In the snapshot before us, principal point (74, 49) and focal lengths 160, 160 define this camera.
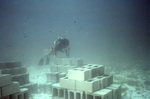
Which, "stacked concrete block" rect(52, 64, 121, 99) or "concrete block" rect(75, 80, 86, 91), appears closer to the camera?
"stacked concrete block" rect(52, 64, 121, 99)

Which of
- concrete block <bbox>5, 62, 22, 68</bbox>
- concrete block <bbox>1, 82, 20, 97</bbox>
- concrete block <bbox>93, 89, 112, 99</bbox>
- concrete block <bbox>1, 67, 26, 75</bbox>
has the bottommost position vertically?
concrete block <bbox>93, 89, 112, 99</bbox>

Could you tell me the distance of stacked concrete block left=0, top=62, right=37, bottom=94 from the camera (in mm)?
11016

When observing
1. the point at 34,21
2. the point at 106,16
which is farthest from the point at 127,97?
the point at 106,16

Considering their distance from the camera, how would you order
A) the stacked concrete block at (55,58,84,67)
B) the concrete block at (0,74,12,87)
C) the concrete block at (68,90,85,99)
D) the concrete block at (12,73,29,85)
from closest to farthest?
1. the concrete block at (0,74,12,87)
2. the concrete block at (68,90,85,99)
3. the concrete block at (12,73,29,85)
4. the stacked concrete block at (55,58,84,67)

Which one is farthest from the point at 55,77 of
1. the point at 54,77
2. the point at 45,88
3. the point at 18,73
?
the point at 18,73

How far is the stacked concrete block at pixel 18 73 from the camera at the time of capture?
1102 cm

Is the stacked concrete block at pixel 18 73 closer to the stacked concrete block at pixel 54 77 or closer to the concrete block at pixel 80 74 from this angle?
the stacked concrete block at pixel 54 77

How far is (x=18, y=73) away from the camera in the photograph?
1148 centimetres

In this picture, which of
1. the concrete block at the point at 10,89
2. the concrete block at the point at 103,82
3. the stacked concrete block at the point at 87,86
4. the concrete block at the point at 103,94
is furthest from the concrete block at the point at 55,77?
the concrete block at the point at 103,94

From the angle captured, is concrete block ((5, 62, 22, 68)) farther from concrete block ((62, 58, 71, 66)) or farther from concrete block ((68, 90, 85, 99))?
concrete block ((68, 90, 85, 99))

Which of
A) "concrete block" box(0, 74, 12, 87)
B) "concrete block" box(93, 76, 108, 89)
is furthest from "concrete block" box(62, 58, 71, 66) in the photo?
"concrete block" box(0, 74, 12, 87)

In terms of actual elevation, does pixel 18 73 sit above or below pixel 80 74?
below

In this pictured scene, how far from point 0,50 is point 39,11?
135 ft

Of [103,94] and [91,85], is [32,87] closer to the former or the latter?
[91,85]
